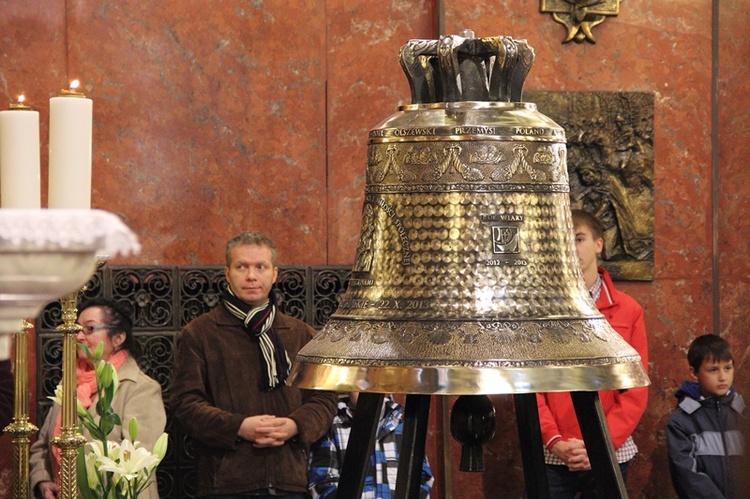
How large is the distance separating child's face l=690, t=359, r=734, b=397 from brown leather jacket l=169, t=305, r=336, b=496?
1.73 m

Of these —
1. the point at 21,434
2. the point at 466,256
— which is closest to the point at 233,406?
the point at 21,434

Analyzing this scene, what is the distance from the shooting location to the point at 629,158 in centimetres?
630

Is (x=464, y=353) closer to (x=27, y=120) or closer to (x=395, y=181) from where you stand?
(x=395, y=181)

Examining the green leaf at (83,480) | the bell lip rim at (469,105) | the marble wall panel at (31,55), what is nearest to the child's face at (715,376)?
the marble wall panel at (31,55)

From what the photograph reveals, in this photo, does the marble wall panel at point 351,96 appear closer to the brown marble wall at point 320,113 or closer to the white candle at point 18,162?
the brown marble wall at point 320,113

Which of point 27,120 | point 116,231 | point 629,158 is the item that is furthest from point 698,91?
point 116,231

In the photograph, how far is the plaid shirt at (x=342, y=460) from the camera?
5.00m

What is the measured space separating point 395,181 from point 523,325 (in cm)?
42

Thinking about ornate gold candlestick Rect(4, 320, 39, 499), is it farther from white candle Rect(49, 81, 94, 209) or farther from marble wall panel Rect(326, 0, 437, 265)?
marble wall panel Rect(326, 0, 437, 265)

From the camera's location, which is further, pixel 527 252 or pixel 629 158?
pixel 629 158

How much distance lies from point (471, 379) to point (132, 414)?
2833 mm

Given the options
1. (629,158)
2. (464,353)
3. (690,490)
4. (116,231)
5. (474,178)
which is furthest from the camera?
(629,158)

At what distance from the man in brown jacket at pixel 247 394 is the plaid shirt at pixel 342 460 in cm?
11

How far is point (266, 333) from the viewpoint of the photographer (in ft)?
16.5
